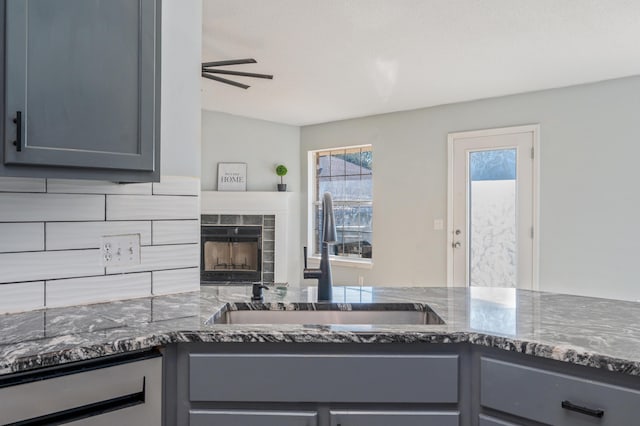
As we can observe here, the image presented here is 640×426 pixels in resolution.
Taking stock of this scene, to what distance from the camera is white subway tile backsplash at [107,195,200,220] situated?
1.70 m

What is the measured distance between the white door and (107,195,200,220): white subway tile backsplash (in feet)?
12.9

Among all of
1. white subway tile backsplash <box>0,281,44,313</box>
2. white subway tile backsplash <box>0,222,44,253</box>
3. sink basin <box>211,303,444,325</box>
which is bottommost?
sink basin <box>211,303,444,325</box>

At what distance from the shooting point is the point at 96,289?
65.5 inches

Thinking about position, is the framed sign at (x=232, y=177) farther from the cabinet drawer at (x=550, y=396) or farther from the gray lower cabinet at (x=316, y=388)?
the cabinet drawer at (x=550, y=396)

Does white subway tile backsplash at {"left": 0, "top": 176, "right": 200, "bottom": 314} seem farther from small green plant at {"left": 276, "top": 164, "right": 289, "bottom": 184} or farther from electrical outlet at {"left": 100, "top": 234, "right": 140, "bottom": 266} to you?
small green plant at {"left": 276, "top": 164, "right": 289, "bottom": 184}

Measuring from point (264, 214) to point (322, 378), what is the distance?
198 inches

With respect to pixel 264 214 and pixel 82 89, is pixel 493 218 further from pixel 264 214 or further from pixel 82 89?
pixel 82 89

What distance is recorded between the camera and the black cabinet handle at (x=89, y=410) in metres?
1.07

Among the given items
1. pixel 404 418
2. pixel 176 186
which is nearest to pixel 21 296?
pixel 176 186

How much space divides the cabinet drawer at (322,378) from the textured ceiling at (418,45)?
2.28 m

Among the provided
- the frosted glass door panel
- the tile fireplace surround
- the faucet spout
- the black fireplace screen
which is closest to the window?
the tile fireplace surround

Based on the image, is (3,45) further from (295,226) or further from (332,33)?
(295,226)

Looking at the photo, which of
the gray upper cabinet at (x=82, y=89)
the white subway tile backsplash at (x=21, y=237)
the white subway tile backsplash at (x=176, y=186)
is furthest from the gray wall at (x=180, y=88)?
the white subway tile backsplash at (x=21, y=237)

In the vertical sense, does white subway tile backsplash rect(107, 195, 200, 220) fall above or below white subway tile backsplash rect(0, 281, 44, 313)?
above
